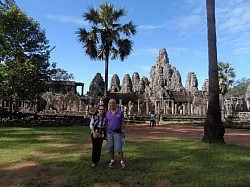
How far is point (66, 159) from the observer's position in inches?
290

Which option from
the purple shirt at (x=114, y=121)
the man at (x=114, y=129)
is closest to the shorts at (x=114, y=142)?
the man at (x=114, y=129)

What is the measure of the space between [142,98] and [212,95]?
38.2 m

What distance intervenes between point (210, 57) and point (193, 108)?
33194 millimetres

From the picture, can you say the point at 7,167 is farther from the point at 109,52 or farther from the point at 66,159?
the point at 109,52

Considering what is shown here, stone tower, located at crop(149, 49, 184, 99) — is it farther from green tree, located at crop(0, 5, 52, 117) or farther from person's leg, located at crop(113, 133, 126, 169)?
person's leg, located at crop(113, 133, 126, 169)

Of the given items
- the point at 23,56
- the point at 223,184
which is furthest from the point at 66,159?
the point at 23,56

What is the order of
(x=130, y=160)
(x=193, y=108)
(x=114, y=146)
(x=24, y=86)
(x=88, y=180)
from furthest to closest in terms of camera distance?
1. (x=193, y=108)
2. (x=24, y=86)
3. (x=130, y=160)
4. (x=114, y=146)
5. (x=88, y=180)

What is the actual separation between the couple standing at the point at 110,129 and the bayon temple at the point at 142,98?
66.5 ft

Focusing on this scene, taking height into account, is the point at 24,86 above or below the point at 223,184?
above

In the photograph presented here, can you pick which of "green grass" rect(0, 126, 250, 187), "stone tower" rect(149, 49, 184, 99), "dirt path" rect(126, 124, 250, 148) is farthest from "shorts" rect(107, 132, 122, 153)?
"stone tower" rect(149, 49, 184, 99)

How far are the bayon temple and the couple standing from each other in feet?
66.5

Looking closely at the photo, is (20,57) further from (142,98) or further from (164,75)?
(164,75)

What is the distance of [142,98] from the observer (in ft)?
159

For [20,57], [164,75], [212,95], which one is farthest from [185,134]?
[164,75]
